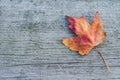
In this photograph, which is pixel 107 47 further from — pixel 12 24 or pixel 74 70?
pixel 12 24

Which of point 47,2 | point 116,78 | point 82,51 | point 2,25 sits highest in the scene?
point 47,2

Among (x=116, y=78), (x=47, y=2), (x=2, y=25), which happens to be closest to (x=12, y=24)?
(x=2, y=25)

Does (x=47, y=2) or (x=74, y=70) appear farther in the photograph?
(x=47, y=2)
